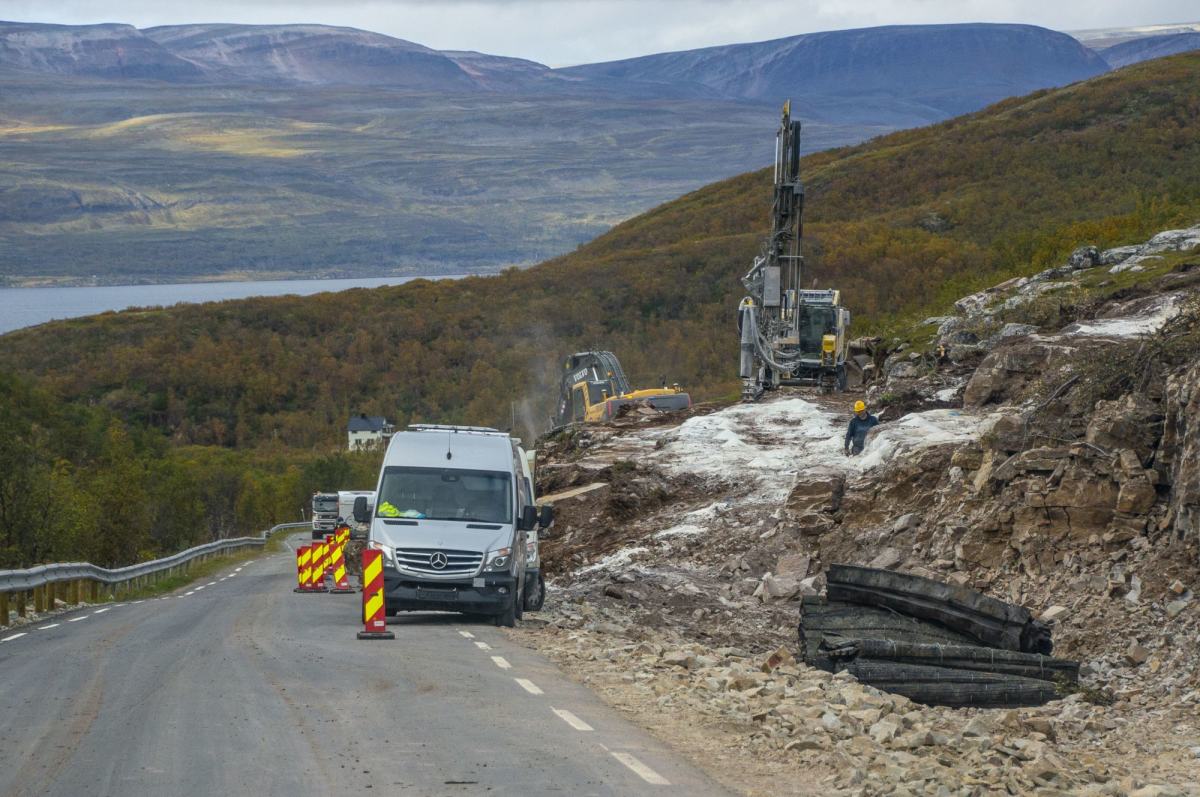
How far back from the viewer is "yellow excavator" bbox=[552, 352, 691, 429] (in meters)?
39.0

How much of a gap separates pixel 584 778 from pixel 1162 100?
137 meters

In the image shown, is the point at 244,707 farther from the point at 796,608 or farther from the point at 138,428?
the point at 138,428

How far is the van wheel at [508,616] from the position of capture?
1845cm

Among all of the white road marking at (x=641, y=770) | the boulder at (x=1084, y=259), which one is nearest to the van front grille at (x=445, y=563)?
the white road marking at (x=641, y=770)

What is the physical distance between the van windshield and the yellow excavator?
1870cm

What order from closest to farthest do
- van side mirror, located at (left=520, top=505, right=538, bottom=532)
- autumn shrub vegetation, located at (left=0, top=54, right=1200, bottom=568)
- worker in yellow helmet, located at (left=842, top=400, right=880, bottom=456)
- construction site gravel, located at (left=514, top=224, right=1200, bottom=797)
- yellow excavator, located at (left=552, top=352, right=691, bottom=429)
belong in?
construction site gravel, located at (left=514, top=224, right=1200, bottom=797) → van side mirror, located at (left=520, top=505, right=538, bottom=532) → worker in yellow helmet, located at (left=842, top=400, right=880, bottom=456) → yellow excavator, located at (left=552, top=352, right=691, bottom=429) → autumn shrub vegetation, located at (left=0, top=54, right=1200, bottom=568)

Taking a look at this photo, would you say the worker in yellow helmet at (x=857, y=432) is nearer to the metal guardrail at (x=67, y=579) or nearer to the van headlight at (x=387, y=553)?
the van headlight at (x=387, y=553)

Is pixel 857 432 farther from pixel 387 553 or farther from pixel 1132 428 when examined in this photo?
pixel 387 553

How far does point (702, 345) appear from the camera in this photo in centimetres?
9975

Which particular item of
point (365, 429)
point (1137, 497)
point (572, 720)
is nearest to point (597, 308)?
point (365, 429)

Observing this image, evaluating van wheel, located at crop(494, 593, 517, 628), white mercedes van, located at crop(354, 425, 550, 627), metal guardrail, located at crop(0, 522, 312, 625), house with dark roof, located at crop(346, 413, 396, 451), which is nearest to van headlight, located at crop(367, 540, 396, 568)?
white mercedes van, located at crop(354, 425, 550, 627)

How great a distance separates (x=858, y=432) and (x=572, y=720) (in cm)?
1577

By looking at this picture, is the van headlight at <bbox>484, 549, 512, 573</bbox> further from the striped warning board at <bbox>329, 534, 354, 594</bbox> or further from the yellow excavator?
the yellow excavator

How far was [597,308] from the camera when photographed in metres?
119
